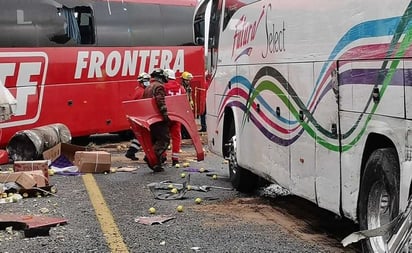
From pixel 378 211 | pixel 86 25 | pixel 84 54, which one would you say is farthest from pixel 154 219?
pixel 86 25

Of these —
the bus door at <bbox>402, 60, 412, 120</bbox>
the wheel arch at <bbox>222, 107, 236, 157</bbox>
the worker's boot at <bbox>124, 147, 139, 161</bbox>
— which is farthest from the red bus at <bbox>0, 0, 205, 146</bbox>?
the bus door at <bbox>402, 60, 412, 120</bbox>

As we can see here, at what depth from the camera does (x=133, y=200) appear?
9867 millimetres

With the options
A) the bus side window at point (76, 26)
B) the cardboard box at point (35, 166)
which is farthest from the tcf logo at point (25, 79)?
the cardboard box at point (35, 166)

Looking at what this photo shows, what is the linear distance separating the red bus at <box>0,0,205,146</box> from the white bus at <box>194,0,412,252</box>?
6175mm

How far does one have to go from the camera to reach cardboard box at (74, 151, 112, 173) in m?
12.8

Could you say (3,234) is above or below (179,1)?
below

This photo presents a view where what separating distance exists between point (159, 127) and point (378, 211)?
7598mm

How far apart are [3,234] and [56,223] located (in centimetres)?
67

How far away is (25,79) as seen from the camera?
49.0 feet

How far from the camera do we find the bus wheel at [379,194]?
5.48 meters

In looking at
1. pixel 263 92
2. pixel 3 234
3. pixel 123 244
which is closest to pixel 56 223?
pixel 3 234

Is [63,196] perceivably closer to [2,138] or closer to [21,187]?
[21,187]

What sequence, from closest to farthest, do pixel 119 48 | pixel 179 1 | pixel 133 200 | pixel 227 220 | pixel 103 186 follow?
pixel 227 220 < pixel 133 200 < pixel 103 186 < pixel 119 48 < pixel 179 1

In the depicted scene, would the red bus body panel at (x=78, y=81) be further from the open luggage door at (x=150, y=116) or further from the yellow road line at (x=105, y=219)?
the yellow road line at (x=105, y=219)
